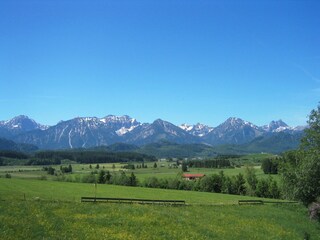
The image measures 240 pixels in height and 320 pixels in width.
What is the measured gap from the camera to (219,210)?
59906 mm

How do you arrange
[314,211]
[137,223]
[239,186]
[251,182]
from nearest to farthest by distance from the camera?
[137,223]
[314,211]
[239,186]
[251,182]

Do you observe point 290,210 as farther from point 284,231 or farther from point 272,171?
point 272,171

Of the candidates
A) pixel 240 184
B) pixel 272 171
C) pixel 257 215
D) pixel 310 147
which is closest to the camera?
pixel 257 215

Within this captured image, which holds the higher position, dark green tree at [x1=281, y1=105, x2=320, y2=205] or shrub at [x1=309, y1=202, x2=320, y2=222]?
dark green tree at [x1=281, y1=105, x2=320, y2=205]

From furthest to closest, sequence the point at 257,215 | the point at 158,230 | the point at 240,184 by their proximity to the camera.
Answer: the point at 240,184 → the point at 257,215 → the point at 158,230

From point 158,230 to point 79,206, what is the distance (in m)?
13.4

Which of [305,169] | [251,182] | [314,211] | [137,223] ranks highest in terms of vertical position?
[305,169]

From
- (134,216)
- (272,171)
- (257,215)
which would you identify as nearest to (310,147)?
(257,215)

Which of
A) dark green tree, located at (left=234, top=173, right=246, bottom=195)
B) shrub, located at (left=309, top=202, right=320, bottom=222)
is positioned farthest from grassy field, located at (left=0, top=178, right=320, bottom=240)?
dark green tree, located at (left=234, top=173, right=246, bottom=195)

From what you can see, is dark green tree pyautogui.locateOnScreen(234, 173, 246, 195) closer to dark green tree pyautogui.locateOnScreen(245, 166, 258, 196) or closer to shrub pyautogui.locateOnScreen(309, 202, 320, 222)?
dark green tree pyautogui.locateOnScreen(245, 166, 258, 196)

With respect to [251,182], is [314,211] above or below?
above

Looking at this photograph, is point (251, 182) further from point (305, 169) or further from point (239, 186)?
point (305, 169)

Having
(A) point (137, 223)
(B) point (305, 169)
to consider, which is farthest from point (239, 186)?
(A) point (137, 223)

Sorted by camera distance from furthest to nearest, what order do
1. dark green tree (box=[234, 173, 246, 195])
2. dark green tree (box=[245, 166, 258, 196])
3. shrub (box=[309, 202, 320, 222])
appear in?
dark green tree (box=[234, 173, 246, 195])
dark green tree (box=[245, 166, 258, 196])
shrub (box=[309, 202, 320, 222])
